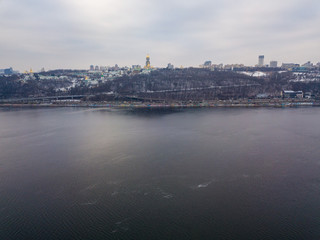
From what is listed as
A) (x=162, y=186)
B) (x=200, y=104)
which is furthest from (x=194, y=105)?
(x=162, y=186)

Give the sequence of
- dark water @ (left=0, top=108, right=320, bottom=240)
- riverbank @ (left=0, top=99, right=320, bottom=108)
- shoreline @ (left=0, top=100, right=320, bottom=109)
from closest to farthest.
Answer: dark water @ (left=0, top=108, right=320, bottom=240) < shoreline @ (left=0, top=100, right=320, bottom=109) < riverbank @ (left=0, top=99, right=320, bottom=108)

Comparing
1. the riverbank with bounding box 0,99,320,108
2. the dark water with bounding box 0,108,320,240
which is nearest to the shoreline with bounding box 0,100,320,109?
the riverbank with bounding box 0,99,320,108

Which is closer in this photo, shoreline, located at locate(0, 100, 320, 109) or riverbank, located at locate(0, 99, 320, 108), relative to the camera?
shoreline, located at locate(0, 100, 320, 109)

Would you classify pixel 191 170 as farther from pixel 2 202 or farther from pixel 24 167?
pixel 24 167

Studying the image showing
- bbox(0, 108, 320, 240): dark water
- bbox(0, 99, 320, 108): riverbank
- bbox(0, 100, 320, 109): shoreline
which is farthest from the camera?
bbox(0, 99, 320, 108): riverbank

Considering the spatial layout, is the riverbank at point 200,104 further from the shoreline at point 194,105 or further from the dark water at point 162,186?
the dark water at point 162,186

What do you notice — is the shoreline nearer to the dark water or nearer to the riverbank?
the riverbank

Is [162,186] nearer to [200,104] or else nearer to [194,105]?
[194,105]

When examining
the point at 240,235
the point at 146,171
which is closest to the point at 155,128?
the point at 146,171

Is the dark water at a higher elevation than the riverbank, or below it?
below
